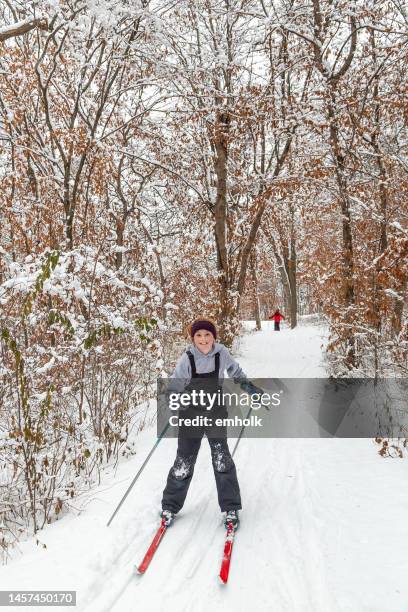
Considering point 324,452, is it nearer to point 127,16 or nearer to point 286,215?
point 127,16

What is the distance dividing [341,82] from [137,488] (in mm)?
7286

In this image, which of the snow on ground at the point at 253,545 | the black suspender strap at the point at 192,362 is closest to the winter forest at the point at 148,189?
the snow on ground at the point at 253,545

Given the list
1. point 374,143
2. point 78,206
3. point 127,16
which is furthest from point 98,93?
point 374,143

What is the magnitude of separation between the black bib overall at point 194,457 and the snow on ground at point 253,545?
24 centimetres

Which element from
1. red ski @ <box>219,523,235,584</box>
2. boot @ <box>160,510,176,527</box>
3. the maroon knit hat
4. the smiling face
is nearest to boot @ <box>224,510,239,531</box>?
red ski @ <box>219,523,235,584</box>

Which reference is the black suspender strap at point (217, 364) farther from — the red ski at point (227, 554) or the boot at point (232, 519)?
the red ski at point (227, 554)

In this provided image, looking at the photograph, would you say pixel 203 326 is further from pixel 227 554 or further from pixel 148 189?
pixel 148 189

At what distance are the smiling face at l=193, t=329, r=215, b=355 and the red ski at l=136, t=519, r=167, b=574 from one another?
1.58 m

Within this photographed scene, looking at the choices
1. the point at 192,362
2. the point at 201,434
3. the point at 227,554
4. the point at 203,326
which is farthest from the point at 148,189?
the point at 227,554

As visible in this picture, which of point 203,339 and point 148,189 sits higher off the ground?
point 148,189

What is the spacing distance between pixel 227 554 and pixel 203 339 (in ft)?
5.78

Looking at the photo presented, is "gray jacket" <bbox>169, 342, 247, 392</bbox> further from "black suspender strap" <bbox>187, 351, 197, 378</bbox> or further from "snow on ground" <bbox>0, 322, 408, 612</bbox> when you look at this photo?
"snow on ground" <bbox>0, 322, 408, 612</bbox>

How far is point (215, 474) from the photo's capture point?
3963 mm

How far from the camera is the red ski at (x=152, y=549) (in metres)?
3.14
